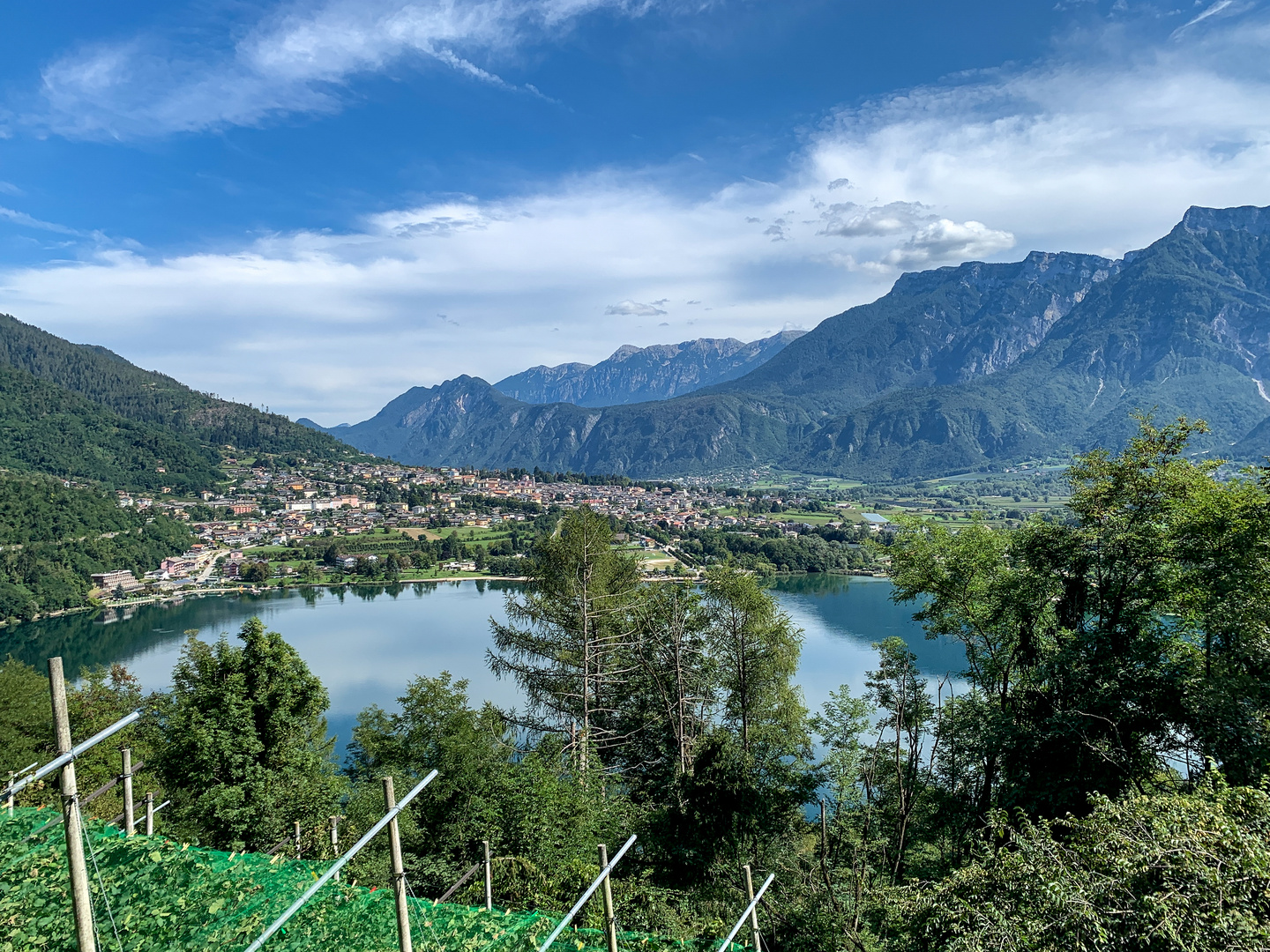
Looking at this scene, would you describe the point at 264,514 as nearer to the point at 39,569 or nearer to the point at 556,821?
the point at 39,569

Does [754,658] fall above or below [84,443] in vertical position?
below

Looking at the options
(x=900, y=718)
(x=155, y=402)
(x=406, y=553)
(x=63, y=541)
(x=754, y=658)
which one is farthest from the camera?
(x=155, y=402)

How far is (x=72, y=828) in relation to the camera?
2205mm

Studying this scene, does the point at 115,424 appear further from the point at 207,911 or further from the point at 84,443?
the point at 207,911

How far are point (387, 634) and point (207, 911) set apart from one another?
110 ft

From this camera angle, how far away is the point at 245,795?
7.89 meters

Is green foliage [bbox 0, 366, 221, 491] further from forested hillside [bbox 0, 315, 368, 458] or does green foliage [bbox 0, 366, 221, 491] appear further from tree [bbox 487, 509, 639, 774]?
tree [bbox 487, 509, 639, 774]

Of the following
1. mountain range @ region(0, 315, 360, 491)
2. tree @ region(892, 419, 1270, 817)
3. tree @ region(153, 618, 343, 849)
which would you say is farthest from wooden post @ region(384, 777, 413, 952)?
mountain range @ region(0, 315, 360, 491)

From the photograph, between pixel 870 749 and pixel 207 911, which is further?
pixel 870 749

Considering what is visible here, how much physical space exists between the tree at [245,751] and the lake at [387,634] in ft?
38.1

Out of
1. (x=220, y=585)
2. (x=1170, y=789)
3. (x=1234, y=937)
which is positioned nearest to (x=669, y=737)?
(x=1170, y=789)

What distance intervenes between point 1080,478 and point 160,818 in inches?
460

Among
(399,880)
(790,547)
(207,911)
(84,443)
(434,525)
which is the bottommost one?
(790,547)

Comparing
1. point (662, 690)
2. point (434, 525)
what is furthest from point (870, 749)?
point (434, 525)
